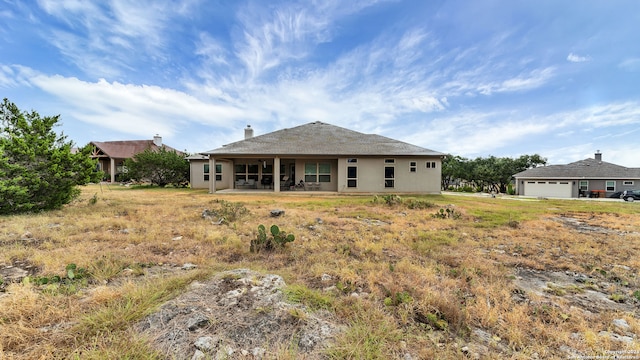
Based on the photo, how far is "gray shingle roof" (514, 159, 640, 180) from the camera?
22.8 metres

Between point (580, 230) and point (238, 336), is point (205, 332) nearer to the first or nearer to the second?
point (238, 336)

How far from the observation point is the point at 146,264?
3389 mm

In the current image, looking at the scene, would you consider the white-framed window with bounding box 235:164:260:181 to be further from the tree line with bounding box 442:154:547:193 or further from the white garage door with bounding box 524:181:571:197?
the white garage door with bounding box 524:181:571:197

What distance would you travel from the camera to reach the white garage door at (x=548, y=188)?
23.2 metres

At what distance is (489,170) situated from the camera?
28312mm

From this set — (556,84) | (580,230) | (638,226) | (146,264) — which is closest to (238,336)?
(146,264)

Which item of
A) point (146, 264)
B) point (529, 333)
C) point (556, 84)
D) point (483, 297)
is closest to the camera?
point (529, 333)

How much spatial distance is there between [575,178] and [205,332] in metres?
33.3

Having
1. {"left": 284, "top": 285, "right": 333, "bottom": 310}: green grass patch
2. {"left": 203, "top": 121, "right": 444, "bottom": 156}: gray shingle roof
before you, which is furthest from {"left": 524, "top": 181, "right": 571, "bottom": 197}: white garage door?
{"left": 284, "top": 285, "right": 333, "bottom": 310}: green grass patch

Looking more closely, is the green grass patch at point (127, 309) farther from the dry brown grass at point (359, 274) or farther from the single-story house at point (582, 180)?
the single-story house at point (582, 180)

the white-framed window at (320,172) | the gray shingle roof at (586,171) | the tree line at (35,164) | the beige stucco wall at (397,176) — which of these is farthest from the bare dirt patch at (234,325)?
the gray shingle roof at (586,171)

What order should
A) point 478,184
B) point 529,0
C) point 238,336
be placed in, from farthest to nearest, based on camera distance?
1. point 478,184
2. point 529,0
3. point 238,336

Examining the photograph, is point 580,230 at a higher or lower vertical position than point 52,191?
lower

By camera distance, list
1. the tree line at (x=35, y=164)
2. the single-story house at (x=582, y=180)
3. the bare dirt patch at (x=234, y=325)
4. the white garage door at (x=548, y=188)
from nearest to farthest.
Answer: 1. the bare dirt patch at (x=234, y=325)
2. the tree line at (x=35, y=164)
3. the single-story house at (x=582, y=180)
4. the white garage door at (x=548, y=188)
